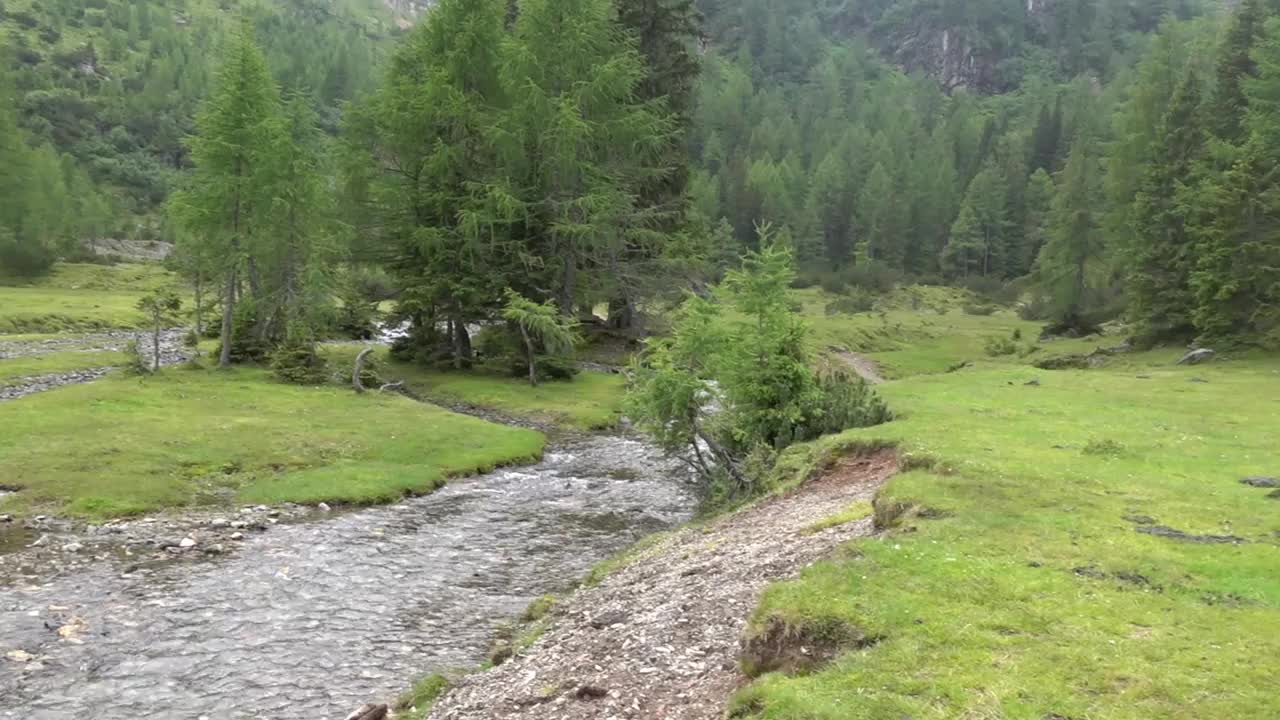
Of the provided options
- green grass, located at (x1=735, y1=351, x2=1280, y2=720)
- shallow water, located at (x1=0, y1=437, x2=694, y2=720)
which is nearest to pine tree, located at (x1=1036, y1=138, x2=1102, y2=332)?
green grass, located at (x1=735, y1=351, x2=1280, y2=720)

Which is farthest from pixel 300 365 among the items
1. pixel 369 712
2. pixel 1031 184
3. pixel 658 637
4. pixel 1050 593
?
pixel 1031 184

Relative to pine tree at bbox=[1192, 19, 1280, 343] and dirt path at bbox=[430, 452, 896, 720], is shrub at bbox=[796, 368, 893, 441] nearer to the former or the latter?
dirt path at bbox=[430, 452, 896, 720]

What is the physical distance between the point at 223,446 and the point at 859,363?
153 feet

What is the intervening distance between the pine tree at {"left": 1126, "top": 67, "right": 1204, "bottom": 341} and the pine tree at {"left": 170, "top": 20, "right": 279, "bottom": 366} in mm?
56257

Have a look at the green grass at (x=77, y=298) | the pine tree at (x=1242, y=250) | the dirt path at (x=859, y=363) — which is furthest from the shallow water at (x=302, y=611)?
the green grass at (x=77, y=298)

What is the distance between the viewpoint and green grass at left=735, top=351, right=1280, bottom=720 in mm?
9500

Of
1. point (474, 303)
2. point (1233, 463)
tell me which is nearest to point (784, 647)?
point (1233, 463)

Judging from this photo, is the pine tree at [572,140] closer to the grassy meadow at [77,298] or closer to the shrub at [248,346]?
the shrub at [248,346]

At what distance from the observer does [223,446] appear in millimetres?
30609

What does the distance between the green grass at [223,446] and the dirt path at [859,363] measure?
98.8 ft

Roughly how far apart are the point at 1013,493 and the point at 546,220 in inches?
1568

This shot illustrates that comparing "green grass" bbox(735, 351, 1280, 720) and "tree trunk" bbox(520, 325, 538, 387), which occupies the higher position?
"green grass" bbox(735, 351, 1280, 720)

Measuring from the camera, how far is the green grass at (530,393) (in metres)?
42.5

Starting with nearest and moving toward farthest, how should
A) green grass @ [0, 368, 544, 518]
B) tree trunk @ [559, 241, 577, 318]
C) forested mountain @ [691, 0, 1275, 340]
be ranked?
green grass @ [0, 368, 544, 518] < tree trunk @ [559, 241, 577, 318] < forested mountain @ [691, 0, 1275, 340]
